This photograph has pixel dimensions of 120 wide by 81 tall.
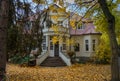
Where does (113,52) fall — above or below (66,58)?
above

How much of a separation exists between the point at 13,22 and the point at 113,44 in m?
5.76

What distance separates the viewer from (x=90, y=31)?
40.9 meters

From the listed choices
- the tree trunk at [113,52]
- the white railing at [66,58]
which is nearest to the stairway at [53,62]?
the white railing at [66,58]

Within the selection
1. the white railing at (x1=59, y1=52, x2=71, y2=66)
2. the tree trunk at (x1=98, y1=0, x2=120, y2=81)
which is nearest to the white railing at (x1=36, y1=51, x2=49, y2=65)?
the white railing at (x1=59, y1=52, x2=71, y2=66)

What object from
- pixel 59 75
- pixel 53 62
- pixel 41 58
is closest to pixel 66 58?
pixel 53 62

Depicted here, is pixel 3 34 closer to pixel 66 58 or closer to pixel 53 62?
pixel 66 58

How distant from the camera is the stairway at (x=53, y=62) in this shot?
32344mm

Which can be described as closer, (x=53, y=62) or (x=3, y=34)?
(x=3, y=34)

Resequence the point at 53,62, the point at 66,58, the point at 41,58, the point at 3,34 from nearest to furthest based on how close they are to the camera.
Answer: the point at 3,34, the point at 66,58, the point at 41,58, the point at 53,62

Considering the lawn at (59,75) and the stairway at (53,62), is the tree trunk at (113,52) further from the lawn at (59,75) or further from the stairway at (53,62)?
the stairway at (53,62)

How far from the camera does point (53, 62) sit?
3412 cm

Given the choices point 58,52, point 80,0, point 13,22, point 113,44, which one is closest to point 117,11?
point 80,0

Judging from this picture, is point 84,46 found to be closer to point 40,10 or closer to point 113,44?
point 113,44

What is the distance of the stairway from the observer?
3234 cm
